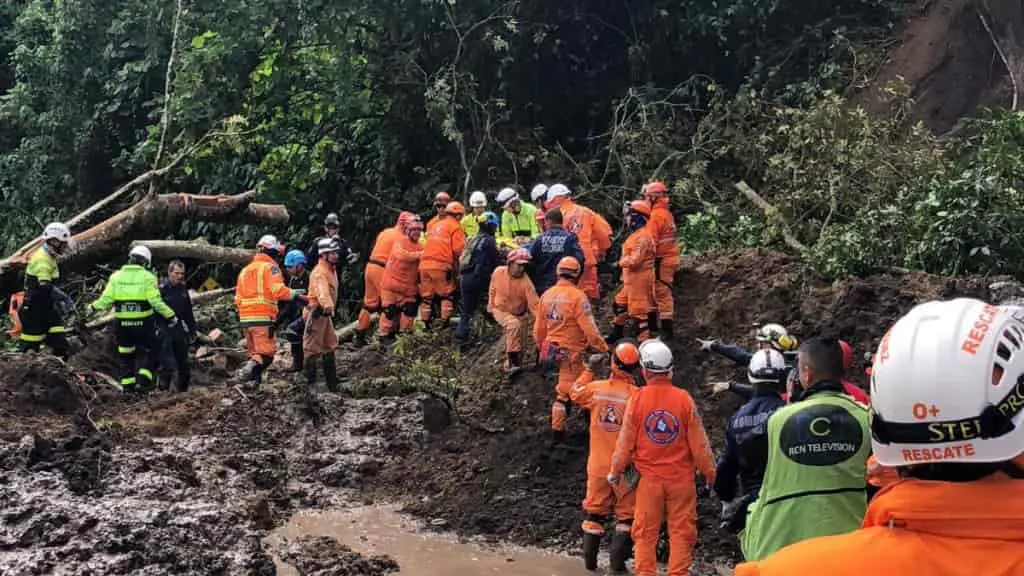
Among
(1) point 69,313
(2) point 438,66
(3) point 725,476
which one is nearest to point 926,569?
(3) point 725,476

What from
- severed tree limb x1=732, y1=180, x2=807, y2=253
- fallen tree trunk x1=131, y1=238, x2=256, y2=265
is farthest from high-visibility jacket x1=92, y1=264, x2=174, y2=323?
severed tree limb x1=732, y1=180, x2=807, y2=253

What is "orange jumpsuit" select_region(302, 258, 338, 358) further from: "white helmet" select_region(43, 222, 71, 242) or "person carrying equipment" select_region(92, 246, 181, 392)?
"white helmet" select_region(43, 222, 71, 242)

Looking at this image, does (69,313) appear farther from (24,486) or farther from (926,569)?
(926,569)

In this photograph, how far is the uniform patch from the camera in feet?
23.6

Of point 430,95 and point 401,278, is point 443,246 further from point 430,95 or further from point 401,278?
point 430,95

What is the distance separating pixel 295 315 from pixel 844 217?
24.2 ft

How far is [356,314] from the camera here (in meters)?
18.8

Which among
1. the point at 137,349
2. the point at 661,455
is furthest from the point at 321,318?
the point at 661,455

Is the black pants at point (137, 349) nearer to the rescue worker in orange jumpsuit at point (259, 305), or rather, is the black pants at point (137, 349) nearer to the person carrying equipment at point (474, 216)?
the rescue worker in orange jumpsuit at point (259, 305)

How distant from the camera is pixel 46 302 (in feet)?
39.2

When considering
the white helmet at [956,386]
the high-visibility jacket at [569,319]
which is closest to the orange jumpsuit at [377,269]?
the high-visibility jacket at [569,319]

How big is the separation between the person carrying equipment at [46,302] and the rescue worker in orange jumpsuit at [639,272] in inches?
258

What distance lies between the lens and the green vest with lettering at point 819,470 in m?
4.23

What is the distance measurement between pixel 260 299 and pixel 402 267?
2.52m
